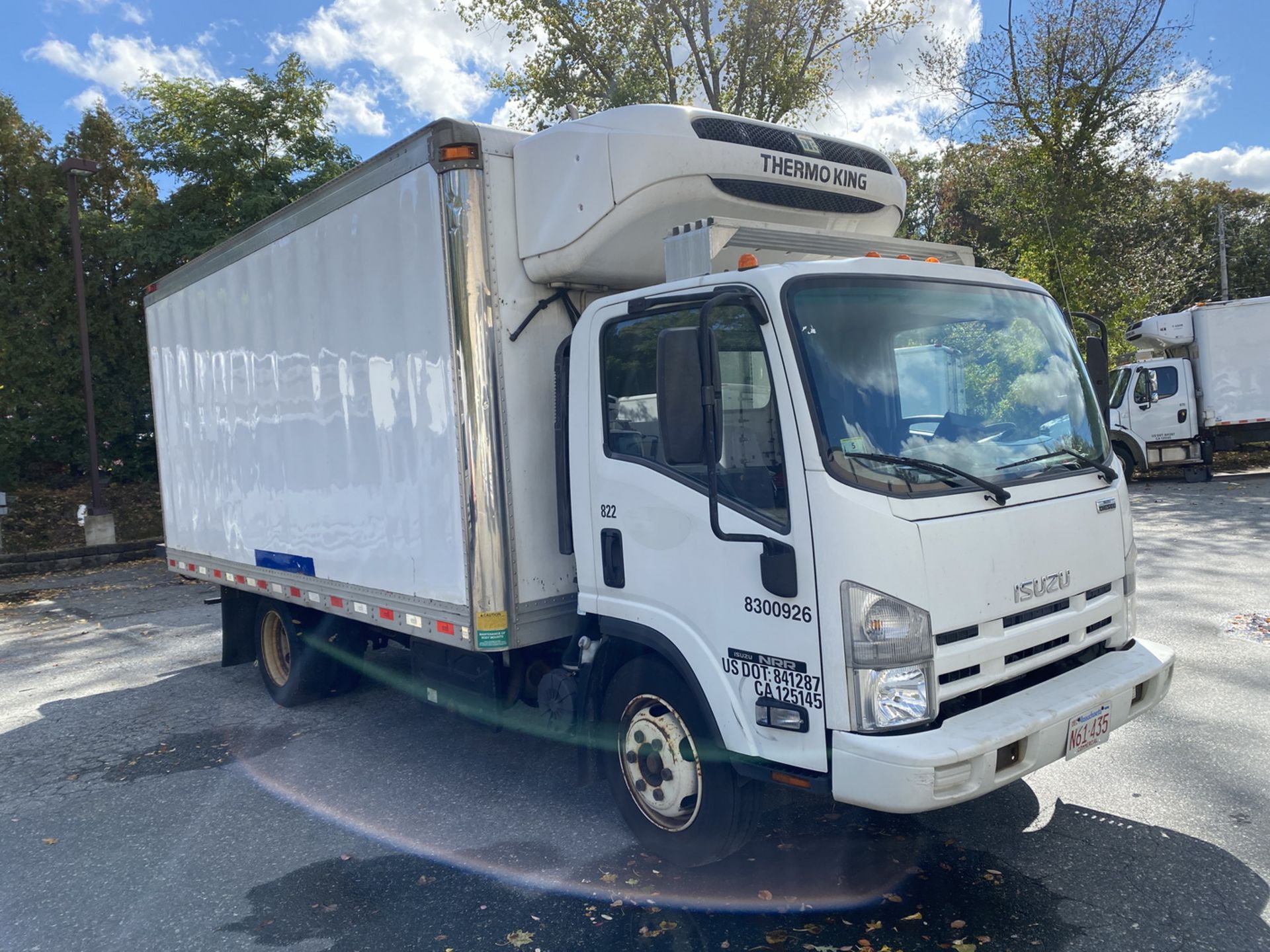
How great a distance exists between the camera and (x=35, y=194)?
20.9 metres

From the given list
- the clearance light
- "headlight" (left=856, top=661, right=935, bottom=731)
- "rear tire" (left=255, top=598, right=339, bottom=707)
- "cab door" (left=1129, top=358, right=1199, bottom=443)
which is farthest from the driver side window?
"cab door" (left=1129, top=358, right=1199, bottom=443)

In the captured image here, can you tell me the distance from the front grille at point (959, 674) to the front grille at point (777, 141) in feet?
8.60

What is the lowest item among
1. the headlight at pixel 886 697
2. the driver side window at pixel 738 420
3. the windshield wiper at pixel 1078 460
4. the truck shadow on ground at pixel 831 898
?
the truck shadow on ground at pixel 831 898

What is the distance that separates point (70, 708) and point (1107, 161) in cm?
2164

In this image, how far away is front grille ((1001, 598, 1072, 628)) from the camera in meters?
3.44

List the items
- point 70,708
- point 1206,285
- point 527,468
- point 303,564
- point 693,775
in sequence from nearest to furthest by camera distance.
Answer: point 693,775
point 527,468
point 303,564
point 70,708
point 1206,285

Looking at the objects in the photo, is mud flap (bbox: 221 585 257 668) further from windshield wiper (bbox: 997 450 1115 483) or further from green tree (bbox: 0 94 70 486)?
green tree (bbox: 0 94 70 486)

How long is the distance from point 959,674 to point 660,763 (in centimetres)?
137

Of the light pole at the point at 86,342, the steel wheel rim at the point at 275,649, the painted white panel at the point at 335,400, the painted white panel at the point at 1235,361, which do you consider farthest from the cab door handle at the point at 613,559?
the painted white panel at the point at 1235,361

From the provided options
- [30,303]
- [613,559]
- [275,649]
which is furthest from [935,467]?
[30,303]

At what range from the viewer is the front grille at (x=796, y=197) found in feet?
14.7

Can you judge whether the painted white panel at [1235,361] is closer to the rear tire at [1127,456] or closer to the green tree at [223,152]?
the rear tire at [1127,456]

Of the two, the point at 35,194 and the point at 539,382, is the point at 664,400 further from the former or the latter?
the point at 35,194

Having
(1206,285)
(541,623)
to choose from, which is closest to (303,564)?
(541,623)
